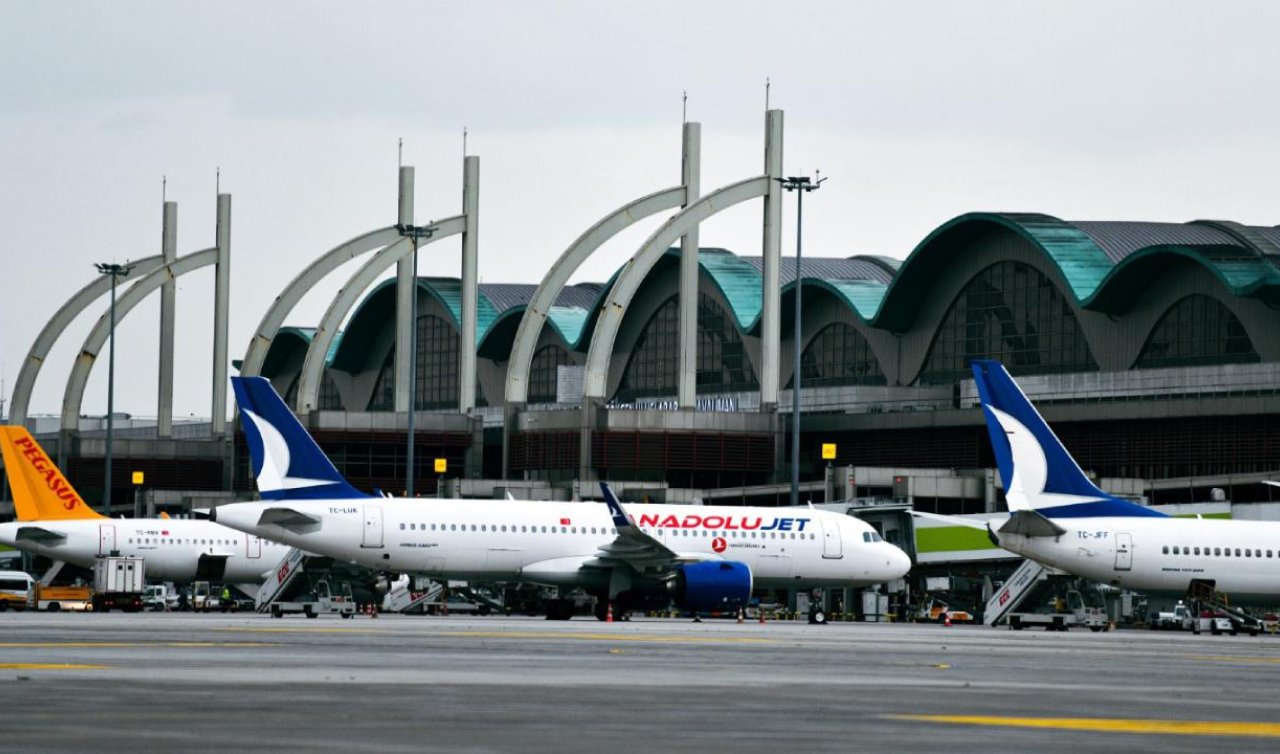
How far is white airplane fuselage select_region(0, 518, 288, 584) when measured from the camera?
74.4m

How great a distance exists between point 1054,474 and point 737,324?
234ft

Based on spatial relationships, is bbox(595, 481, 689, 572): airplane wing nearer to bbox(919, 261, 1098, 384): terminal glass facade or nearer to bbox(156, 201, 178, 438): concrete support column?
bbox(919, 261, 1098, 384): terminal glass facade

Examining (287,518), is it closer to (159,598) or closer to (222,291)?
(159,598)

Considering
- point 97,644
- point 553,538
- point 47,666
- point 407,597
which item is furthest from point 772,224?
point 47,666

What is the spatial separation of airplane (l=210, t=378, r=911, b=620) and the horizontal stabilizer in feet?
26.9

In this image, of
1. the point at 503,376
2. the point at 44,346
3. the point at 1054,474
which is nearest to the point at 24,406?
the point at 44,346

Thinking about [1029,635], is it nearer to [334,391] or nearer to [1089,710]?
[1089,710]

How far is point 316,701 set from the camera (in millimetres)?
22781

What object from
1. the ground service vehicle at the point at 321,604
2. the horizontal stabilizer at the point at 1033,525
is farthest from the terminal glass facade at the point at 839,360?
the horizontal stabilizer at the point at 1033,525

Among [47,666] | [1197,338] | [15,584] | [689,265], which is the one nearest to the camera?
[47,666]

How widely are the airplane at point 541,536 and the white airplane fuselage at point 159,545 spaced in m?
14.9

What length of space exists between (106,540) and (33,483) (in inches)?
141

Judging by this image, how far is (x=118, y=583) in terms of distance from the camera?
7350 centimetres

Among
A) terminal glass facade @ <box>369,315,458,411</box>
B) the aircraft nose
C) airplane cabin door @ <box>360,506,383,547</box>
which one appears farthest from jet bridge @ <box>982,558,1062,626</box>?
terminal glass facade @ <box>369,315,458,411</box>
